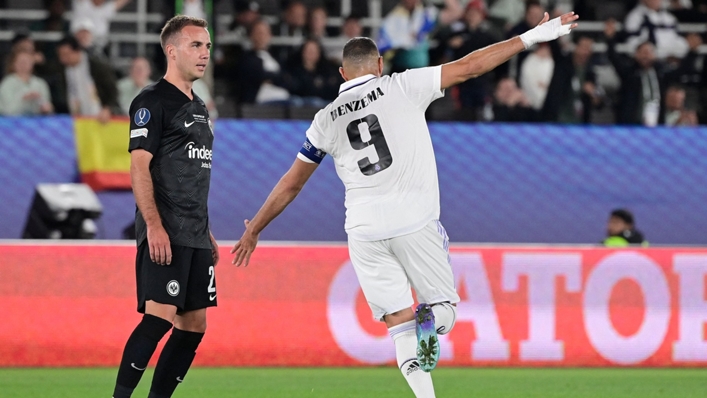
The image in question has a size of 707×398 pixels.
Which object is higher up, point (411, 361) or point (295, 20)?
point (295, 20)

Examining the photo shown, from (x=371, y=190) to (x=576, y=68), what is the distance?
7.90 metres

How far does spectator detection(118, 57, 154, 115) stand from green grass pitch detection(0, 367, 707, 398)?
3769 mm

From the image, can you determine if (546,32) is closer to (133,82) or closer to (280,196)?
(280,196)

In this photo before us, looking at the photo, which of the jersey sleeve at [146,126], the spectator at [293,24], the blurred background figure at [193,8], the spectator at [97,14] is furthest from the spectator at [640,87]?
the jersey sleeve at [146,126]

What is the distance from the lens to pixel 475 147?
1254cm

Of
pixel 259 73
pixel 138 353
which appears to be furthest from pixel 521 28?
pixel 138 353

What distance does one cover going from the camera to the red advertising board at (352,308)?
9641 mm

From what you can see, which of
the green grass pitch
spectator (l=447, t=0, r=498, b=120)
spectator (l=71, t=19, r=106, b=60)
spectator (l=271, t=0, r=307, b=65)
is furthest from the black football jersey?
spectator (l=271, t=0, r=307, b=65)

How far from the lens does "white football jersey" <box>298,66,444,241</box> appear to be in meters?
6.05

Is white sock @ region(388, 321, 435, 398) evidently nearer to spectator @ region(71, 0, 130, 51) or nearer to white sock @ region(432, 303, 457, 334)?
white sock @ region(432, 303, 457, 334)

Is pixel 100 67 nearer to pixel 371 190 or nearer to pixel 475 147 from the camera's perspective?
pixel 475 147

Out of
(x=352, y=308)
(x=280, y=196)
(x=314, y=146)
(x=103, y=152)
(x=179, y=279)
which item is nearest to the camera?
(x=179, y=279)

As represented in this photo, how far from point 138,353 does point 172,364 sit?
0.29 m

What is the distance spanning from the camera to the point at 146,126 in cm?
586
